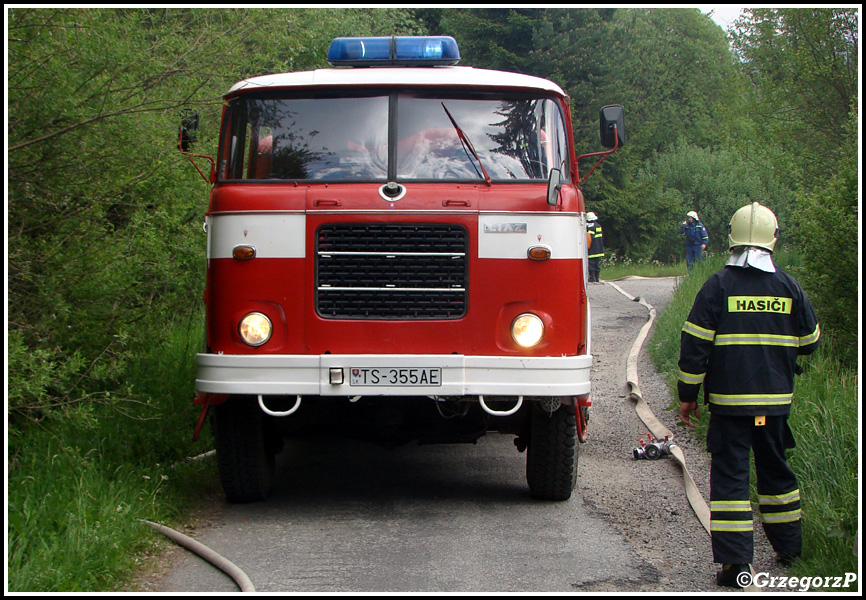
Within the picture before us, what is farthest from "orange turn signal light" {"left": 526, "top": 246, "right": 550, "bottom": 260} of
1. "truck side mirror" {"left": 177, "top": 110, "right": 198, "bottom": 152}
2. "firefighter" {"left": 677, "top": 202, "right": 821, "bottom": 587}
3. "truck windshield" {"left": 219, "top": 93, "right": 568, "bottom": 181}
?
"truck side mirror" {"left": 177, "top": 110, "right": 198, "bottom": 152}

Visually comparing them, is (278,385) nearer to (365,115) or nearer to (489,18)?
(365,115)

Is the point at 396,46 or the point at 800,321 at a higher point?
the point at 396,46

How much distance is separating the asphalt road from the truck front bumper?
845mm

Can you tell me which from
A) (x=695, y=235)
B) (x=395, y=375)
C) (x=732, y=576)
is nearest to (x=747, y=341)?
(x=732, y=576)

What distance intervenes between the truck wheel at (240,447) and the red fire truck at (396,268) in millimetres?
13

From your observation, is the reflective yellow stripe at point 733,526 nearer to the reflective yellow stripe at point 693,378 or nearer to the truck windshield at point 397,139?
the reflective yellow stripe at point 693,378

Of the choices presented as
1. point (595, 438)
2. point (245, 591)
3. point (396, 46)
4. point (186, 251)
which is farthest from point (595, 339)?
point (245, 591)

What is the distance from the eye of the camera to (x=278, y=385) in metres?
5.68

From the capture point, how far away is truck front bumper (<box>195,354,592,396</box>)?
18.7ft

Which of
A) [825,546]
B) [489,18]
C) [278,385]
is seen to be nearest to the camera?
[825,546]

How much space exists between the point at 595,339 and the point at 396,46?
28.0ft

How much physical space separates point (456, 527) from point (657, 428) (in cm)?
342

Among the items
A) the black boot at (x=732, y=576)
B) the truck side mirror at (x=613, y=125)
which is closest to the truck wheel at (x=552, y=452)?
the black boot at (x=732, y=576)

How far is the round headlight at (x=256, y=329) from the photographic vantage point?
→ 5863 mm
